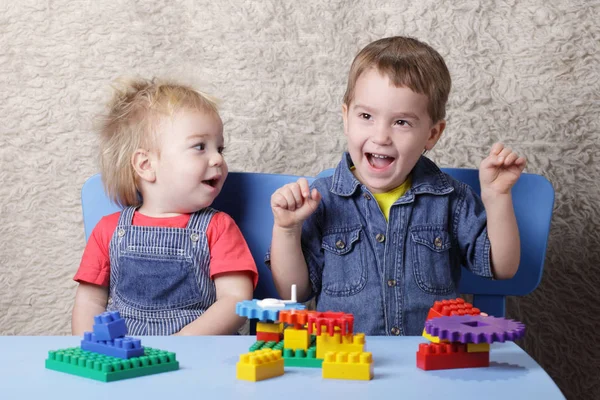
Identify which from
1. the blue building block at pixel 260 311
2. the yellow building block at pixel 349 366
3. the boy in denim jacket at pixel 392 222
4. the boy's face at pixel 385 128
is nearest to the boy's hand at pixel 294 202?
the boy in denim jacket at pixel 392 222

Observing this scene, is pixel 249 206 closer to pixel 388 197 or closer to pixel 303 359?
pixel 388 197

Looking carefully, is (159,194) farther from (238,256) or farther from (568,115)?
(568,115)

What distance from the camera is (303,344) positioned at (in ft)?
2.53

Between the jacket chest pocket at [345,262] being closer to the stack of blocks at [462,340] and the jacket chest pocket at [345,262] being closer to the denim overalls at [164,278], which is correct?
the denim overalls at [164,278]

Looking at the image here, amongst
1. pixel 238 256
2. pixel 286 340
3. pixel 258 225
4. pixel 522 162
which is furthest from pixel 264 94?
pixel 286 340

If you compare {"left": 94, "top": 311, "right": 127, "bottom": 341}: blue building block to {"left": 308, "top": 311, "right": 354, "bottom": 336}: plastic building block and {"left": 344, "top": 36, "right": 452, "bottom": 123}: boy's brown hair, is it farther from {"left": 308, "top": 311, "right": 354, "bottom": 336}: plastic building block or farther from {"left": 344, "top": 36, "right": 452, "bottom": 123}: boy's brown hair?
{"left": 344, "top": 36, "right": 452, "bottom": 123}: boy's brown hair

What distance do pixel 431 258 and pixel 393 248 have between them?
2.5 inches

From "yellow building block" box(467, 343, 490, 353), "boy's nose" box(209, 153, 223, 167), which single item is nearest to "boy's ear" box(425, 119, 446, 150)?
"boy's nose" box(209, 153, 223, 167)

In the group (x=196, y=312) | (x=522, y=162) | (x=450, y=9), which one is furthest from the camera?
(x=450, y=9)

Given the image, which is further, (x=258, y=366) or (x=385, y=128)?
(x=385, y=128)

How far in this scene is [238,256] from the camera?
1.26m

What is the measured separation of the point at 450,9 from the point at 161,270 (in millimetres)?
776

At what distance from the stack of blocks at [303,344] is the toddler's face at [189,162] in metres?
0.49

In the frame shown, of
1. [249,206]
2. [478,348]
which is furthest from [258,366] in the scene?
[249,206]
